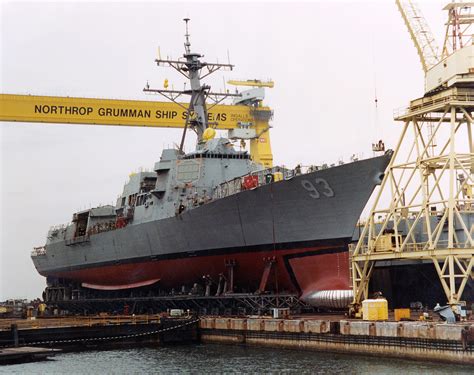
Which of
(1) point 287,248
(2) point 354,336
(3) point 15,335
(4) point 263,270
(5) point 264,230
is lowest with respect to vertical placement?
(2) point 354,336

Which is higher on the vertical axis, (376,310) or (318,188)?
(318,188)

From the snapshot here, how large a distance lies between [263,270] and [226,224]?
2.43 m

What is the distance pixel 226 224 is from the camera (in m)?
28.2

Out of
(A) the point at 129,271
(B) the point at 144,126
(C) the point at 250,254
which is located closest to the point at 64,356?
(C) the point at 250,254

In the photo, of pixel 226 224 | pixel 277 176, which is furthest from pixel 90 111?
pixel 277 176

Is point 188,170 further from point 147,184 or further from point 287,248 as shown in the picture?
point 287,248

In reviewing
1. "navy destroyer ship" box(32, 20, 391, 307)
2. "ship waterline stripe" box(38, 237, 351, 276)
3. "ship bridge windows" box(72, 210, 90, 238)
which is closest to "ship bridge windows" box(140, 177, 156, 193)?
"navy destroyer ship" box(32, 20, 391, 307)

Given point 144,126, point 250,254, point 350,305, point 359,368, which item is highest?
point 144,126

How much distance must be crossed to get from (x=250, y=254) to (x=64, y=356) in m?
7.91

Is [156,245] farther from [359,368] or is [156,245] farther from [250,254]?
[359,368]

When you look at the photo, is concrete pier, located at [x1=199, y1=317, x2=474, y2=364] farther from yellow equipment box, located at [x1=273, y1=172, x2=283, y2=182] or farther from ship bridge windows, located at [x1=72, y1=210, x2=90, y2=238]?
ship bridge windows, located at [x1=72, y1=210, x2=90, y2=238]

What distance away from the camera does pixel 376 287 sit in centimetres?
2795

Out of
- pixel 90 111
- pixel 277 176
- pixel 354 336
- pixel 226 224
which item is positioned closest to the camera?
pixel 354 336

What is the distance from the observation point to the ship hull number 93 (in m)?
25.3
